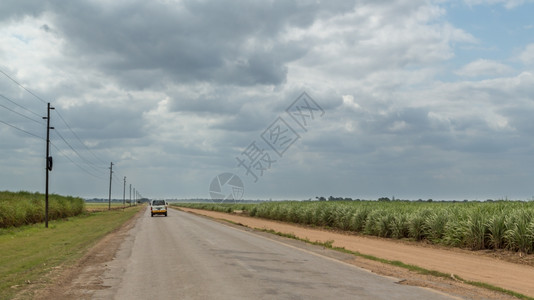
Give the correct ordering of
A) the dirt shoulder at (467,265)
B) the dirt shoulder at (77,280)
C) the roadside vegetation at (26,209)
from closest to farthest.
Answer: the dirt shoulder at (77,280) → the dirt shoulder at (467,265) → the roadside vegetation at (26,209)

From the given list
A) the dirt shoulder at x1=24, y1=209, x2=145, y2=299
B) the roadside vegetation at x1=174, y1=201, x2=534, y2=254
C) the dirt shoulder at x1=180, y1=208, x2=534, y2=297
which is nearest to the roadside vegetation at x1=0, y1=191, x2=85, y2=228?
the dirt shoulder at x1=24, y1=209, x2=145, y2=299

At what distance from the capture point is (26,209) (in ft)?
132

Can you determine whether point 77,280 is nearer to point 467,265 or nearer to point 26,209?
point 467,265

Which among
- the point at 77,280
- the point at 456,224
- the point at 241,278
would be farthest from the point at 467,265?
the point at 77,280

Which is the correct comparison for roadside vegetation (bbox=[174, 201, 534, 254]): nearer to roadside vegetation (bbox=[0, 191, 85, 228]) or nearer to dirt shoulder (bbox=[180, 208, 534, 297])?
dirt shoulder (bbox=[180, 208, 534, 297])

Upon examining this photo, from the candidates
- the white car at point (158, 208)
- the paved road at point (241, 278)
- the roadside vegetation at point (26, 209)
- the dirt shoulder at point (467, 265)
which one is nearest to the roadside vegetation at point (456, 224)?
the dirt shoulder at point (467, 265)

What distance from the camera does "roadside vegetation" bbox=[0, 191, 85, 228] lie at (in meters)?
35.4

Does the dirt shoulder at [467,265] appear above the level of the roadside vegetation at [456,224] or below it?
below

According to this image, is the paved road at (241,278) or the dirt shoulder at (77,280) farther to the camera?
the dirt shoulder at (77,280)

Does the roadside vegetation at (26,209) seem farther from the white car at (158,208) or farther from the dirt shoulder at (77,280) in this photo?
the dirt shoulder at (77,280)

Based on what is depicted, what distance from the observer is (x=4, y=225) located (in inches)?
Result: 1378

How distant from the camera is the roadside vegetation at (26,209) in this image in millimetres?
35375

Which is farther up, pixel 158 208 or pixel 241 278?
pixel 241 278

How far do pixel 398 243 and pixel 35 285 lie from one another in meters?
17.8
